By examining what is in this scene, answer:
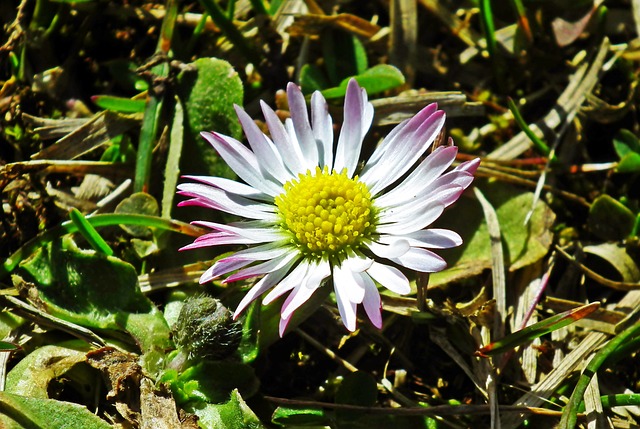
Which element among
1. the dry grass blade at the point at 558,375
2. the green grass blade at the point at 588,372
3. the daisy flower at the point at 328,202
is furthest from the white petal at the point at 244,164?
the green grass blade at the point at 588,372

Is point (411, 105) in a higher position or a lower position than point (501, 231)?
higher

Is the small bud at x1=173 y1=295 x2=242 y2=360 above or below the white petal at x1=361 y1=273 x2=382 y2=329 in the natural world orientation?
below

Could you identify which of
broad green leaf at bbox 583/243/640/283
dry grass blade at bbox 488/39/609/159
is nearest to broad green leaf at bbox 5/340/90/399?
dry grass blade at bbox 488/39/609/159

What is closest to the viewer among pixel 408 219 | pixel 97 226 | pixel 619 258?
pixel 408 219

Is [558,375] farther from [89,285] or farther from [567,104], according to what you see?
[89,285]

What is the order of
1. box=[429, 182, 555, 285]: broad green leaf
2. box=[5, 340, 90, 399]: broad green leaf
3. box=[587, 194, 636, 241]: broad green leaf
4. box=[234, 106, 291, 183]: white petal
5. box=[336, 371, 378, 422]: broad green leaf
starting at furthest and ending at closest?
1. box=[587, 194, 636, 241]: broad green leaf
2. box=[429, 182, 555, 285]: broad green leaf
3. box=[234, 106, 291, 183]: white petal
4. box=[336, 371, 378, 422]: broad green leaf
5. box=[5, 340, 90, 399]: broad green leaf

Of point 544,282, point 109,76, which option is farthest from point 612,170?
point 109,76

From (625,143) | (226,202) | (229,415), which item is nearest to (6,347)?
(229,415)

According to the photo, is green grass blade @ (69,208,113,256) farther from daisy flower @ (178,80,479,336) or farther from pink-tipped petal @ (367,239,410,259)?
pink-tipped petal @ (367,239,410,259)

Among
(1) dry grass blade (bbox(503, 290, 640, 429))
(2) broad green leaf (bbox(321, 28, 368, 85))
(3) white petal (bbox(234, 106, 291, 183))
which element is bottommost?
(1) dry grass blade (bbox(503, 290, 640, 429))
